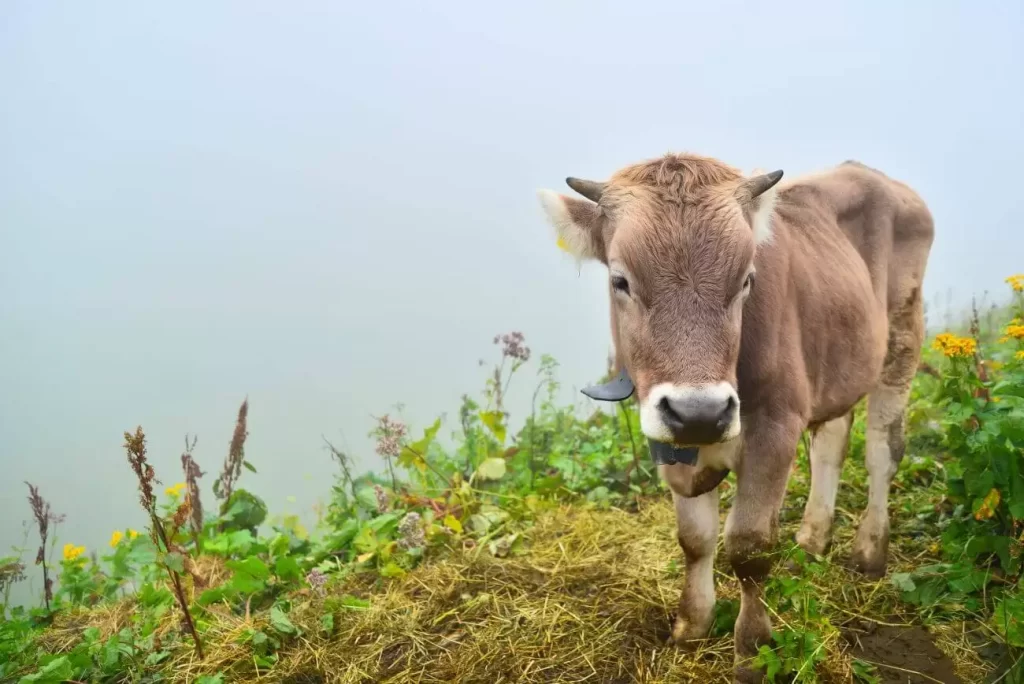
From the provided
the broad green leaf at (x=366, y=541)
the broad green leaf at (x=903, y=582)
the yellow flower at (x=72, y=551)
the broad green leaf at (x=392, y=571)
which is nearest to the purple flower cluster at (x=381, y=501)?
the broad green leaf at (x=366, y=541)

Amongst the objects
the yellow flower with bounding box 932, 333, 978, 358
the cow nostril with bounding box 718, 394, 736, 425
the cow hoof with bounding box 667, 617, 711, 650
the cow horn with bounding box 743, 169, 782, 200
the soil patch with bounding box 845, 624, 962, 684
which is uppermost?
the cow horn with bounding box 743, 169, 782, 200

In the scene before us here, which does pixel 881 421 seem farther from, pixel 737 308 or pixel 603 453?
pixel 737 308

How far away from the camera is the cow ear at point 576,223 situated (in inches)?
106

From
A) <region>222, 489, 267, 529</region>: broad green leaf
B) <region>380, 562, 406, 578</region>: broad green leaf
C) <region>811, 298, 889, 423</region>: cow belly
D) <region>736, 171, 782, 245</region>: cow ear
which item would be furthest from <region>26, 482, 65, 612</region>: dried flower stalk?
<region>811, 298, 889, 423</region>: cow belly

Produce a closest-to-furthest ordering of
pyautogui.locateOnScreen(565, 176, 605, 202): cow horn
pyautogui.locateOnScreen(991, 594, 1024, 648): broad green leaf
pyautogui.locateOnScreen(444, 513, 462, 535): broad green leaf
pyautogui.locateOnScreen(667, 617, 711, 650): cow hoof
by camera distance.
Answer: pyautogui.locateOnScreen(991, 594, 1024, 648): broad green leaf < pyautogui.locateOnScreen(565, 176, 605, 202): cow horn < pyautogui.locateOnScreen(667, 617, 711, 650): cow hoof < pyautogui.locateOnScreen(444, 513, 462, 535): broad green leaf

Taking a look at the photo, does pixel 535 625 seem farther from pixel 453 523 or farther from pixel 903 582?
pixel 903 582

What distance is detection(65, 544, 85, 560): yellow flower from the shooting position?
4010mm

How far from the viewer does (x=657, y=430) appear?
202cm

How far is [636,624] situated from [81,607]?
307 centimetres

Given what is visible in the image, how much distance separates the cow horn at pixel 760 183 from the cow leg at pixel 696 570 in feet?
4.47

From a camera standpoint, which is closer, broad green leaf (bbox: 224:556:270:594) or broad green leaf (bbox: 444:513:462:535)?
broad green leaf (bbox: 224:556:270:594)

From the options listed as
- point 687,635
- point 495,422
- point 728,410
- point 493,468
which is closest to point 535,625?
point 687,635

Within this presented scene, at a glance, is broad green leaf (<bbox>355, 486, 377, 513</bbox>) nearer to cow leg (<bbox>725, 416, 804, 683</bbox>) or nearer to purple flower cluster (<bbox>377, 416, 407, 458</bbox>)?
purple flower cluster (<bbox>377, 416, 407, 458</bbox>)

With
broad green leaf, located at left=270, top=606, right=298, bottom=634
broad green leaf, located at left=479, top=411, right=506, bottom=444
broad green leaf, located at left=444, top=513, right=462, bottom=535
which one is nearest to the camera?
broad green leaf, located at left=270, top=606, right=298, bottom=634
